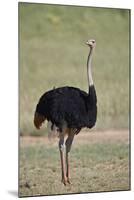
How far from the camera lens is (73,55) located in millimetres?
6375

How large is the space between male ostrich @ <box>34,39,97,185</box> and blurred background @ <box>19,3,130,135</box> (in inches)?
2.4

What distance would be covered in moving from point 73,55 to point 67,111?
21.5 inches

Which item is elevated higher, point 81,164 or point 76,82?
point 76,82

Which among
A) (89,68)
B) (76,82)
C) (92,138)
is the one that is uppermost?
(89,68)

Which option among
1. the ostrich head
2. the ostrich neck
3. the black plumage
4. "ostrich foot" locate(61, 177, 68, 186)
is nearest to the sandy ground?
the black plumage

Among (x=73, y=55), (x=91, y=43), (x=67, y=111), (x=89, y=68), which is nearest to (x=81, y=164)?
(x=67, y=111)

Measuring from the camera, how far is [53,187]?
623 centimetres

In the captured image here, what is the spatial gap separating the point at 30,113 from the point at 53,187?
718 mm

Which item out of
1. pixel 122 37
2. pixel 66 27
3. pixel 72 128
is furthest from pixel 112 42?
pixel 72 128

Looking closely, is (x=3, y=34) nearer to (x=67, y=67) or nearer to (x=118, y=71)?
(x=67, y=67)

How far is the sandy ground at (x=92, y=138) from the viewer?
20.3 ft

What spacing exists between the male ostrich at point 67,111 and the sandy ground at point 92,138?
7 cm

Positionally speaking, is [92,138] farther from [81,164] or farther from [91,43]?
[91,43]

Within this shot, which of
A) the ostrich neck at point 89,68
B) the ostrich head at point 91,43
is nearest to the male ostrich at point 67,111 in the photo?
the ostrich neck at point 89,68
